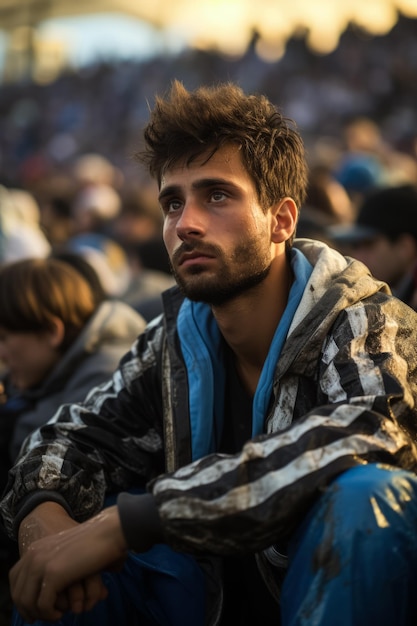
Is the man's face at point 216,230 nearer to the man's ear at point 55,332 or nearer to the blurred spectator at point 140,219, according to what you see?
the man's ear at point 55,332

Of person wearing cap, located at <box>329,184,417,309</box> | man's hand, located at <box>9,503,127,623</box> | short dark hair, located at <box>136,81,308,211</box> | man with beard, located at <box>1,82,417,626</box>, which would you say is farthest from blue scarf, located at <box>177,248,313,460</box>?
person wearing cap, located at <box>329,184,417,309</box>

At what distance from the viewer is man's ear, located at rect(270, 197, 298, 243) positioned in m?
2.84

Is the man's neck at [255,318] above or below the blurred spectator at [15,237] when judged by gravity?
below

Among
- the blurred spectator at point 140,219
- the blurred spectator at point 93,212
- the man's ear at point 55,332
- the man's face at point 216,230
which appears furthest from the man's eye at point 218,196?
the blurred spectator at point 93,212

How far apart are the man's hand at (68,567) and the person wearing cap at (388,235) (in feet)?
10.3

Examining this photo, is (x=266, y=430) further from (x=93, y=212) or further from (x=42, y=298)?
(x=93, y=212)

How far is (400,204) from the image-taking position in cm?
509

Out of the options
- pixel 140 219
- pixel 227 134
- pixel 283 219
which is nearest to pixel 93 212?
pixel 140 219

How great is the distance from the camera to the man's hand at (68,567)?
2.17m

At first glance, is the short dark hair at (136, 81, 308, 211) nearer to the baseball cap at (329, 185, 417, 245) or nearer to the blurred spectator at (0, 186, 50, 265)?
the baseball cap at (329, 185, 417, 245)

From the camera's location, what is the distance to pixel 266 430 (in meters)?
2.61

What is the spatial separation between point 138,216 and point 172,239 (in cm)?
602

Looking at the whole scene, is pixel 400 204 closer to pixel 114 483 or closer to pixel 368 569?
pixel 114 483

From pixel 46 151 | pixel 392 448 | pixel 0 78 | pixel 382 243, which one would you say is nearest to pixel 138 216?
pixel 382 243
